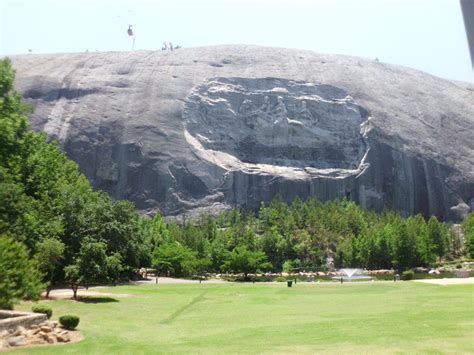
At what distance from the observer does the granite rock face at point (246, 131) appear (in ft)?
377

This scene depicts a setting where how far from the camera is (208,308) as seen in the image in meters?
31.1

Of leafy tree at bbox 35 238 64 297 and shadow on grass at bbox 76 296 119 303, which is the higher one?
leafy tree at bbox 35 238 64 297

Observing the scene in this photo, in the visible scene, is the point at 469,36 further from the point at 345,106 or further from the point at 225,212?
the point at 345,106

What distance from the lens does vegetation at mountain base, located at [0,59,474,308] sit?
3016 cm

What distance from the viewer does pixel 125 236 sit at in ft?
139

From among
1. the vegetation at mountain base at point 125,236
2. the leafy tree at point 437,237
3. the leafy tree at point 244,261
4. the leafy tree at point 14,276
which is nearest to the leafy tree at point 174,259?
the vegetation at mountain base at point 125,236

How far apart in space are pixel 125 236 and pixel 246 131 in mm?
83374

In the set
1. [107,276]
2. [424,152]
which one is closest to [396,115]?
[424,152]

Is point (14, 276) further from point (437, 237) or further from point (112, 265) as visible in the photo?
point (437, 237)

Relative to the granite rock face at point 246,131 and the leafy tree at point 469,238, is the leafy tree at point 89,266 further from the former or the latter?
the granite rock face at point 246,131

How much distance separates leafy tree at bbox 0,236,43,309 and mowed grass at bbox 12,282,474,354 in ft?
9.60

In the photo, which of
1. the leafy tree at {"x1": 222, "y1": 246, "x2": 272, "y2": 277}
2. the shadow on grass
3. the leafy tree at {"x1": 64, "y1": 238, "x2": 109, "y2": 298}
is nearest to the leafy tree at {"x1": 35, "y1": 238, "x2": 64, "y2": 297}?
the leafy tree at {"x1": 64, "y1": 238, "x2": 109, "y2": 298}

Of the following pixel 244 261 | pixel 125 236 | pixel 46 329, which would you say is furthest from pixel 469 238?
pixel 46 329

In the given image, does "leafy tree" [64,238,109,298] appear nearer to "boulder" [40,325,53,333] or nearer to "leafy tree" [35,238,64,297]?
"leafy tree" [35,238,64,297]
